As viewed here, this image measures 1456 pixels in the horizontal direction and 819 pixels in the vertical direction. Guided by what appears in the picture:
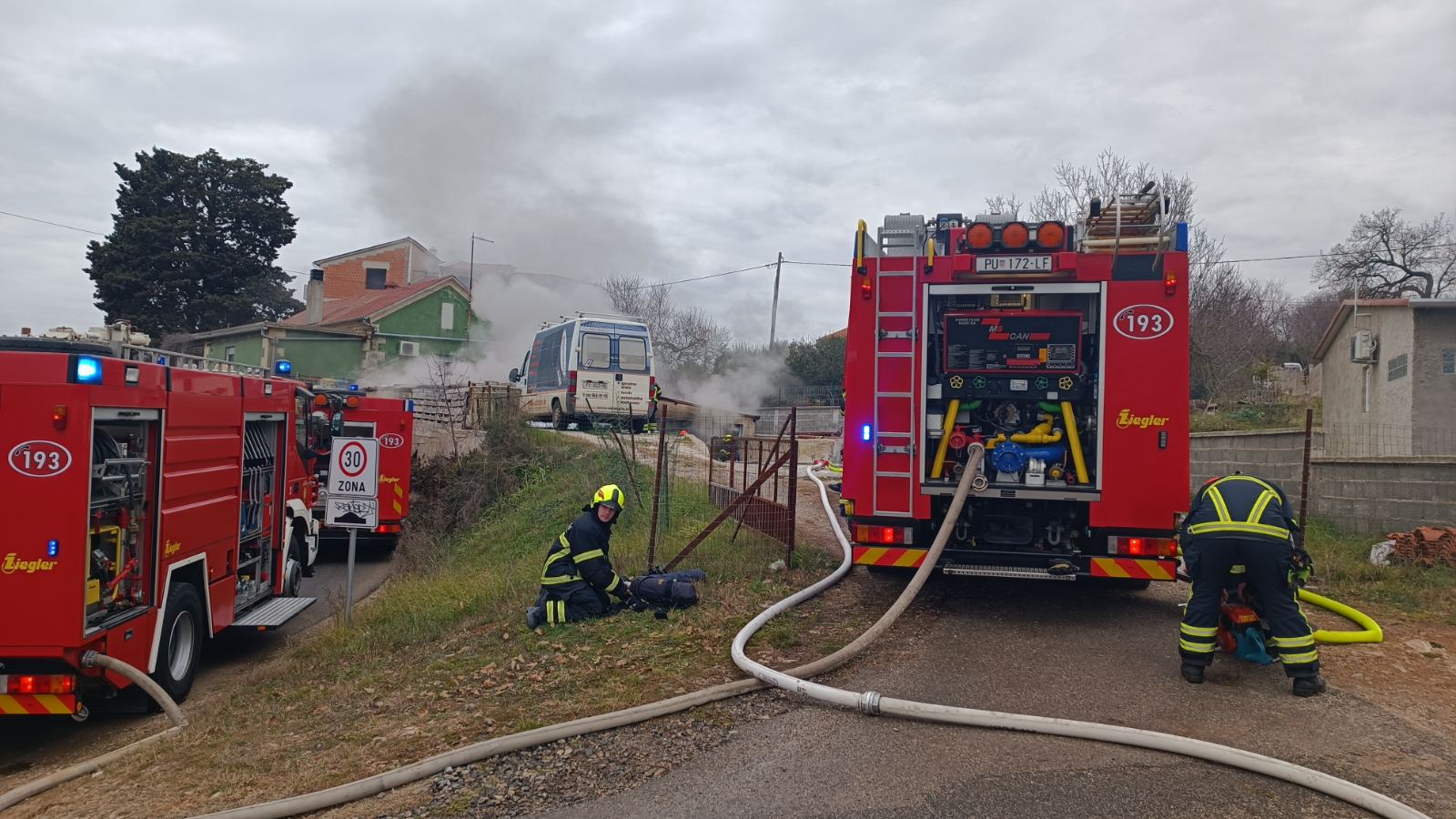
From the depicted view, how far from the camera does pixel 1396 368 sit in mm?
14523

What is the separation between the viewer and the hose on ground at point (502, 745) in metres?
4.12

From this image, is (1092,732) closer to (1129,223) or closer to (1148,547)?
(1148,547)

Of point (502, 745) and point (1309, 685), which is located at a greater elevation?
point (1309, 685)

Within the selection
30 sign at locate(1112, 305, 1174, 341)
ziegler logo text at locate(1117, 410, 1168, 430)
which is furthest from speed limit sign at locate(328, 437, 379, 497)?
30 sign at locate(1112, 305, 1174, 341)

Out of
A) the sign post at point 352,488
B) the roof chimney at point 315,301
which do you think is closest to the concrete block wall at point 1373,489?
the sign post at point 352,488

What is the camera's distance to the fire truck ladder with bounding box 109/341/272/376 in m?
6.39

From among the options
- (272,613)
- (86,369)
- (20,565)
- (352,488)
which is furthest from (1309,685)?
(272,613)

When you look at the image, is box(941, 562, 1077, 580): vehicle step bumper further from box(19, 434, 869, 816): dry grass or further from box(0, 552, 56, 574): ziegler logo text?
box(0, 552, 56, 574): ziegler logo text

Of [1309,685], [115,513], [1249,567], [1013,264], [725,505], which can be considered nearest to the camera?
[1309,685]

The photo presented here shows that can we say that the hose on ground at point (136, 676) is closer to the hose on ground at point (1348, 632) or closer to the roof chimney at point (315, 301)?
the hose on ground at point (1348, 632)

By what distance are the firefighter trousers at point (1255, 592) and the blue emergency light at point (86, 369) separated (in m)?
6.45

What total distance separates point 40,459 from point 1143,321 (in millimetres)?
7040

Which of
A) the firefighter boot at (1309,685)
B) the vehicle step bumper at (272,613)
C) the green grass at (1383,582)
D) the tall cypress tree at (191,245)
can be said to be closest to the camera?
the firefighter boot at (1309,685)

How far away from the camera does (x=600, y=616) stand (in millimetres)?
7320
